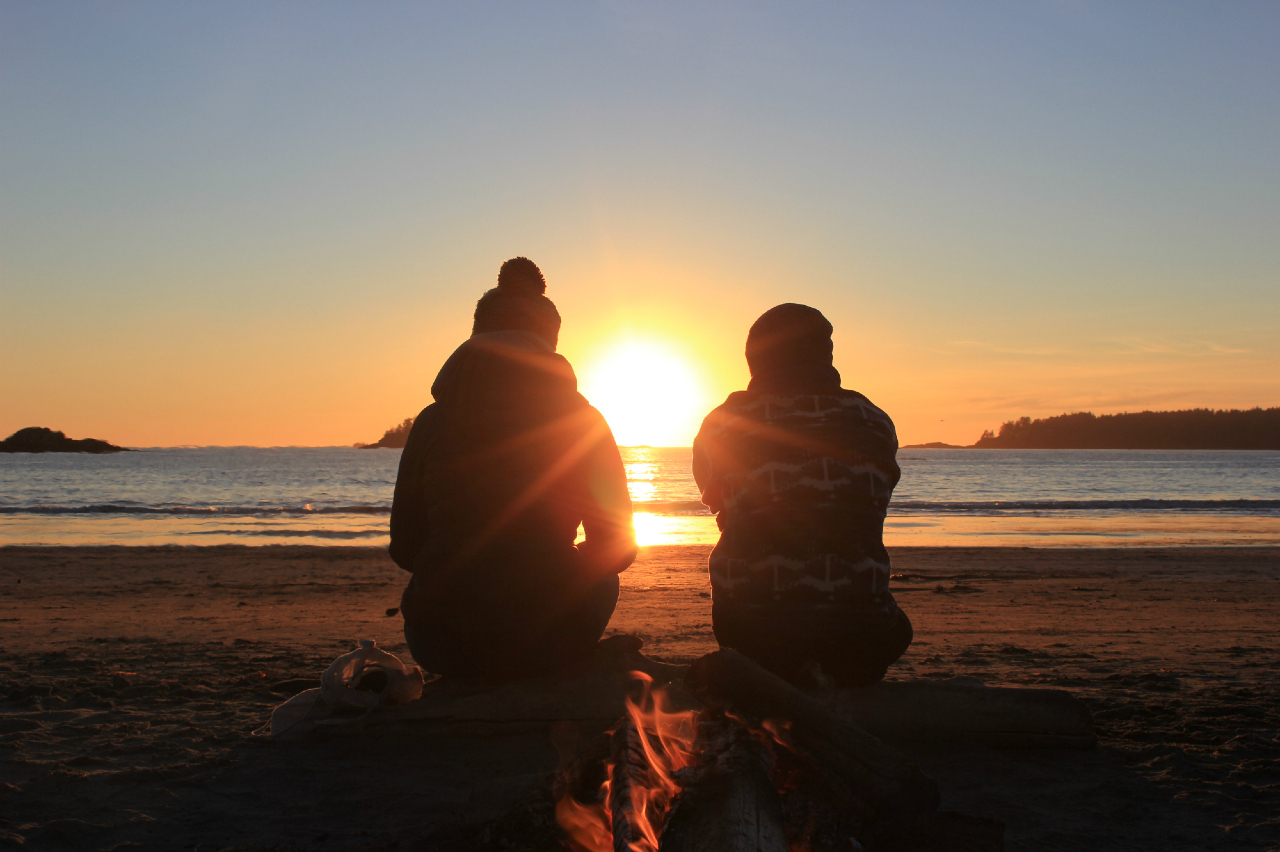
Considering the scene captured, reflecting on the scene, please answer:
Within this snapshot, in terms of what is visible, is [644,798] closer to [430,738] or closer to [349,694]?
[430,738]

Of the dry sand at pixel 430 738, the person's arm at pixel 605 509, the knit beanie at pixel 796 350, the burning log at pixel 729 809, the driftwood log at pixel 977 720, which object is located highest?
the knit beanie at pixel 796 350

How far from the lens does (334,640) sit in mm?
6301

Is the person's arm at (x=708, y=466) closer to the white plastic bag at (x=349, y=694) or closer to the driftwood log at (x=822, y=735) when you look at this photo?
the driftwood log at (x=822, y=735)

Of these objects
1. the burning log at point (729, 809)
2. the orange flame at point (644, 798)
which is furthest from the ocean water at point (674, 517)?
the burning log at point (729, 809)

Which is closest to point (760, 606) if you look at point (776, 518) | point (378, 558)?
point (776, 518)

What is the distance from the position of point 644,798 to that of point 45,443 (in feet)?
500

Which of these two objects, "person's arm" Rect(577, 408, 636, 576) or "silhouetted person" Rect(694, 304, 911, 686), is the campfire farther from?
"person's arm" Rect(577, 408, 636, 576)

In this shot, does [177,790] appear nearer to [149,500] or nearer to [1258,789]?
[1258,789]

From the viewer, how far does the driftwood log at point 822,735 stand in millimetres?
2248

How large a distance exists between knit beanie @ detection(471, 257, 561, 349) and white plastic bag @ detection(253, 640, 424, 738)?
164 cm

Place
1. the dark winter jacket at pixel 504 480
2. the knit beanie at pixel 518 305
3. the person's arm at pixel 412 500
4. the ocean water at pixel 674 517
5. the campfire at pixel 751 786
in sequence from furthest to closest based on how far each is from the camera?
1. the ocean water at pixel 674 517
2. the knit beanie at pixel 518 305
3. the person's arm at pixel 412 500
4. the dark winter jacket at pixel 504 480
5. the campfire at pixel 751 786

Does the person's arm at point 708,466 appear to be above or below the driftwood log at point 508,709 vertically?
above

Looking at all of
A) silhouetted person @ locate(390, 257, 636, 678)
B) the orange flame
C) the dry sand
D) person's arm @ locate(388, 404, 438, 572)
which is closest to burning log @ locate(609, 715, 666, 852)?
the orange flame

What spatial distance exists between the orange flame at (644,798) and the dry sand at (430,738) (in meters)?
0.12
